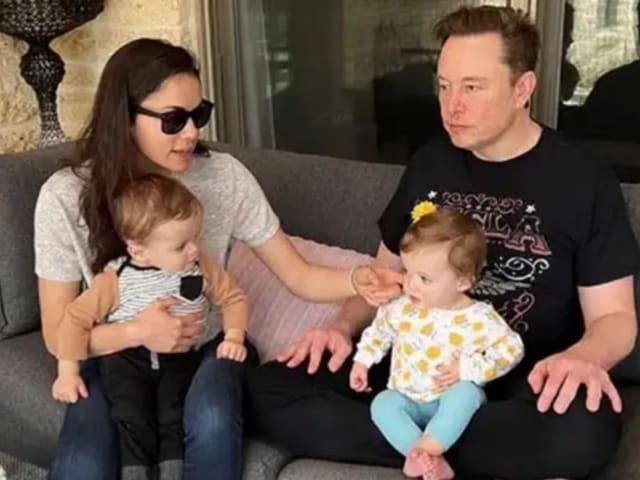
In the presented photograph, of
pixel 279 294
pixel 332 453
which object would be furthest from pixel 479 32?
pixel 332 453

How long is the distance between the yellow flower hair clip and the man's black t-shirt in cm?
6

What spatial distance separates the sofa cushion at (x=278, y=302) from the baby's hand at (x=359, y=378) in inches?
10.7

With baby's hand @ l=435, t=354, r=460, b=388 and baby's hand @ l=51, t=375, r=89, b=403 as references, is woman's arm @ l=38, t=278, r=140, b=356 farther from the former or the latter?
baby's hand @ l=435, t=354, r=460, b=388

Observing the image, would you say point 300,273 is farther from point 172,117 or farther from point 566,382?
point 566,382

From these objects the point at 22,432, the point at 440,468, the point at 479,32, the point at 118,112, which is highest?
the point at 479,32

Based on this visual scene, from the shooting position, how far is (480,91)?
1924 millimetres

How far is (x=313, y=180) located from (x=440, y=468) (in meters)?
0.95

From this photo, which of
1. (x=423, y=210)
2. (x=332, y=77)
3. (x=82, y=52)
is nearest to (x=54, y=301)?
(x=423, y=210)

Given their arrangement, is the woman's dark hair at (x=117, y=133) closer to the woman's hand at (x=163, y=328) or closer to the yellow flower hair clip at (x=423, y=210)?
the woman's hand at (x=163, y=328)

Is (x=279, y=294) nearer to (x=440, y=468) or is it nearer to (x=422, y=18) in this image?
(x=440, y=468)

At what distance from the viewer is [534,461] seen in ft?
5.46

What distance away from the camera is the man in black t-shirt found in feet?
5.97

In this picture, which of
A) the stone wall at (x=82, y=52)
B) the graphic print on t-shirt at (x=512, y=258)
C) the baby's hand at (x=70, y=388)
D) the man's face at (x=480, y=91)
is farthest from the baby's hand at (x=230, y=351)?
the stone wall at (x=82, y=52)

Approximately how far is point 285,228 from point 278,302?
0.30 m
